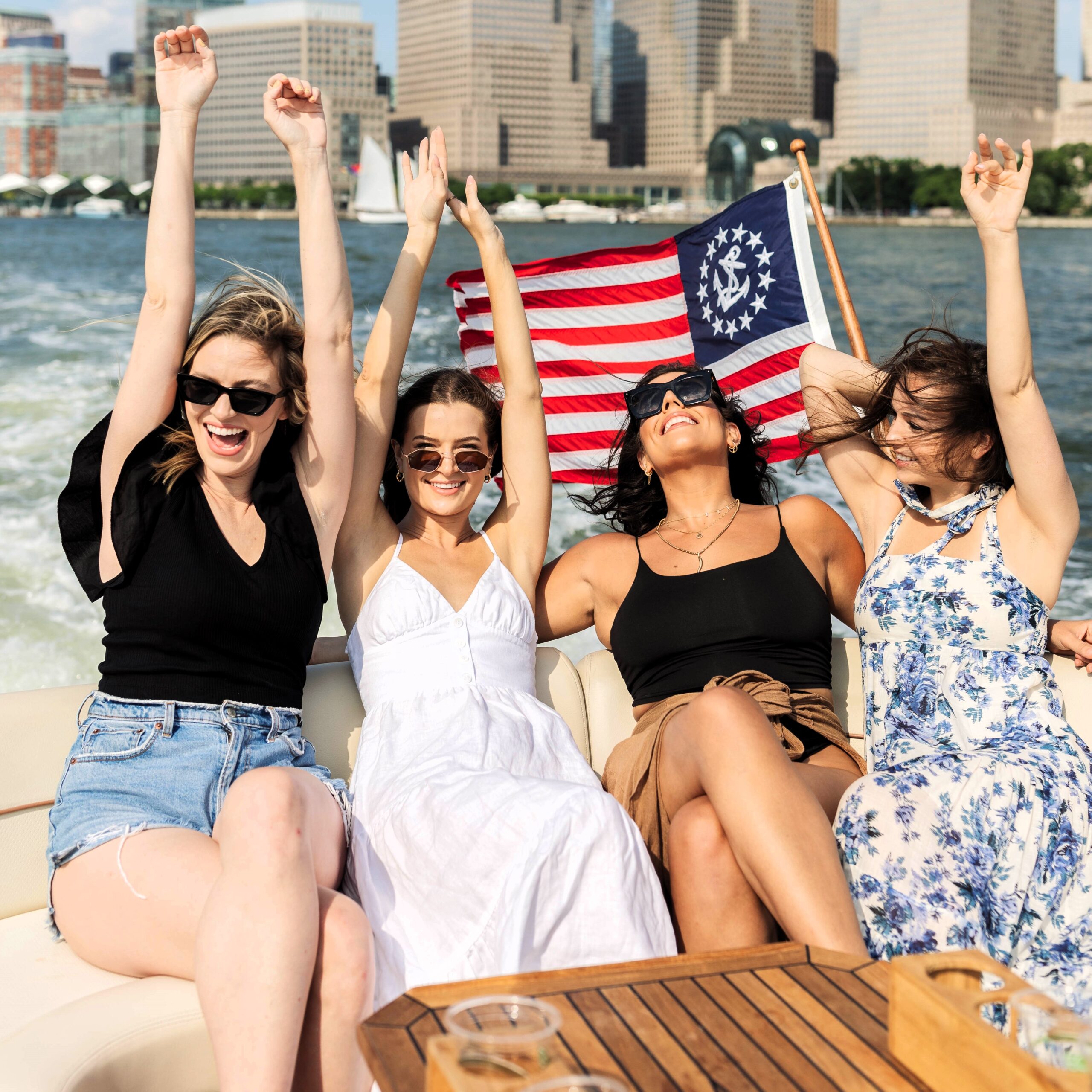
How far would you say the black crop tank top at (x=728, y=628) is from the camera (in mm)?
2877

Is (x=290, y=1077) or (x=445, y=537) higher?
(x=445, y=537)

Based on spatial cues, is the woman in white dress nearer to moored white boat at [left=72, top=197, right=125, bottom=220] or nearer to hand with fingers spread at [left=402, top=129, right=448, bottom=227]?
hand with fingers spread at [left=402, top=129, right=448, bottom=227]

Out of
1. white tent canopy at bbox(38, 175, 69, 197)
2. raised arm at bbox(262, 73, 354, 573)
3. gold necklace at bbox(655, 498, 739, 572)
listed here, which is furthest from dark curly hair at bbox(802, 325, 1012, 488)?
white tent canopy at bbox(38, 175, 69, 197)

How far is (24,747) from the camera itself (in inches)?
101

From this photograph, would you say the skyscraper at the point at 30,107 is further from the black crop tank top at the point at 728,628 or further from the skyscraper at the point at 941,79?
the black crop tank top at the point at 728,628

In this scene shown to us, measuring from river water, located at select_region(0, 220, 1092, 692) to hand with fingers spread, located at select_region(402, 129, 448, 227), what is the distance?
0.63 meters

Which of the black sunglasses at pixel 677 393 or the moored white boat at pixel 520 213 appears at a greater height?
the moored white boat at pixel 520 213

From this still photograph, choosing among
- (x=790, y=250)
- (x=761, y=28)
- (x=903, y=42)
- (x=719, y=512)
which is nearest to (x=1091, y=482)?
(x=790, y=250)

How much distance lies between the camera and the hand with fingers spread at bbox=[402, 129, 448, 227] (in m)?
2.93

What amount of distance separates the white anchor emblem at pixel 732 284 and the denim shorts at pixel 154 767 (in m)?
2.36

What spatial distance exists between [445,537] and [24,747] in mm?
1016

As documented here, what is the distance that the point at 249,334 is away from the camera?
261 cm

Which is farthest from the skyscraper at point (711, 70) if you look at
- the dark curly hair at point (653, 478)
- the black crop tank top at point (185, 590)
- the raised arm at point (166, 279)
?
the black crop tank top at point (185, 590)

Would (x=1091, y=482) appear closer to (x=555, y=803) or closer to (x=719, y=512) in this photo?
(x=719, y=512)
